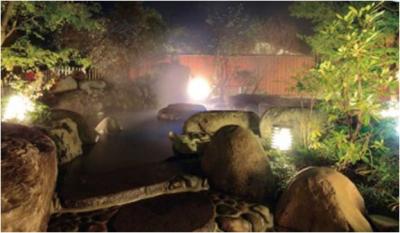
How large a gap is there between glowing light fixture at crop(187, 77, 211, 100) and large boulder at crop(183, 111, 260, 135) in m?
11.4

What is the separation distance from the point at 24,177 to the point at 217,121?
7.56 meters

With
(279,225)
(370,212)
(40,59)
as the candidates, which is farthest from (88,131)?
(370,212)

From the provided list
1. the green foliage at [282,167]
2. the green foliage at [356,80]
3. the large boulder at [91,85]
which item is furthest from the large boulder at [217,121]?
the large boulder at [91,85]

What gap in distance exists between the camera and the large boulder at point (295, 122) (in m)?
→ 8.02

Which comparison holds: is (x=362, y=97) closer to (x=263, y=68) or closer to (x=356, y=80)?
(x=356, y=80)

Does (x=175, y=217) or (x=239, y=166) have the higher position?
(x=239, y=166)

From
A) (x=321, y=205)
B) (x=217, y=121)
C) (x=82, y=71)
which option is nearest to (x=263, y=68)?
(x=82, y=71)

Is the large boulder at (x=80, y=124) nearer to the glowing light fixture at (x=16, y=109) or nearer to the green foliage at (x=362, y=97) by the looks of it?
the glowing light fixture at (x=16, y=109)

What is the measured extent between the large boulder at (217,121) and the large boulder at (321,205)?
5.10m

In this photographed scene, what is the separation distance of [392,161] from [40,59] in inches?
384

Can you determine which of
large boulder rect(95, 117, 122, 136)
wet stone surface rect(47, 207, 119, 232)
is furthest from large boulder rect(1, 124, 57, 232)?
large boulder rect(95, 117, 122, 136)

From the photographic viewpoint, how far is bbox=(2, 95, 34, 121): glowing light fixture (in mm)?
9062

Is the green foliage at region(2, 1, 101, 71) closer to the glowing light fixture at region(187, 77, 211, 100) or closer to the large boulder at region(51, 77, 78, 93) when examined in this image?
the large boulder at region(51, 77, 78, 93)

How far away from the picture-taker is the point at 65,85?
1642cm
